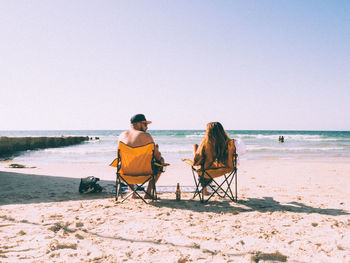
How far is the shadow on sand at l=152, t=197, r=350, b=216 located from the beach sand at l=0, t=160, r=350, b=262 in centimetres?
1

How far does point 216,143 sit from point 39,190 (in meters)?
3.70

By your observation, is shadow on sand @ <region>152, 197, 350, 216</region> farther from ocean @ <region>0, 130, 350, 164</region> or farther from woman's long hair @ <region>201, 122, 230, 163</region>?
ocean @ <region>0, 130, 350, 164</region>

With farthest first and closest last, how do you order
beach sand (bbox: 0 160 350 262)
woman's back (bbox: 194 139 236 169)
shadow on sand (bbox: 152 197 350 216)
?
woman's back (bbox: 194 139 236 169)
shadow on sand (bbox: 152 197 350 216)
beach sand (bbox: 0 160 350 262)

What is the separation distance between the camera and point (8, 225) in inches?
119

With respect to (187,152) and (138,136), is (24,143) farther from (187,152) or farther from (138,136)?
(138,136)

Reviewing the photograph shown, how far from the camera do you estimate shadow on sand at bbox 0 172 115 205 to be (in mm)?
4418

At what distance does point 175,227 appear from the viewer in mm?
3031

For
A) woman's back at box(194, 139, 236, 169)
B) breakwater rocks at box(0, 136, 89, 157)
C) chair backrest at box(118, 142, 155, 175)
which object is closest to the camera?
chair backrest at box(118, 142, 155, 175)

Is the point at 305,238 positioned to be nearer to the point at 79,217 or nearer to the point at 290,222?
the point at 290,222

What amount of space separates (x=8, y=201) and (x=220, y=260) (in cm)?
376

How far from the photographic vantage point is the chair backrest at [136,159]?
13.6 feet

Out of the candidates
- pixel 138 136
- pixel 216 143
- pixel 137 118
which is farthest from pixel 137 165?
pixel 216 143

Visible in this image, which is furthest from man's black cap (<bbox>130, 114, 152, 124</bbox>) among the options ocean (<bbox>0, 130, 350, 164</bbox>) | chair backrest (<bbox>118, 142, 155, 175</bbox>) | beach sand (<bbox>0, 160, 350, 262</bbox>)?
ocean (<bbox>0, 130, 350, 164</bbox>)

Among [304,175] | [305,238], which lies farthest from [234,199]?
[304,175]
